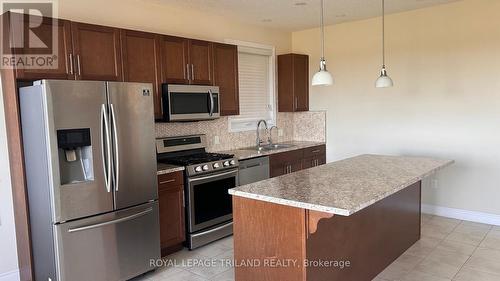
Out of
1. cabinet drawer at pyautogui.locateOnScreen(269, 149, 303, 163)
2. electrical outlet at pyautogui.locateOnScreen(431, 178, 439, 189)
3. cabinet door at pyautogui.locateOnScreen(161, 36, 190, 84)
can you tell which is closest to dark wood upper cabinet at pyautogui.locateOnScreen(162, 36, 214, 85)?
cabinet door at pyautogui.locateOnScreen(161, 36, 190, 84)

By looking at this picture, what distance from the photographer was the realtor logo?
2.68 metres

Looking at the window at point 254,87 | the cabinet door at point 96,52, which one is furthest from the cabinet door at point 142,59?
the window at point 254,87

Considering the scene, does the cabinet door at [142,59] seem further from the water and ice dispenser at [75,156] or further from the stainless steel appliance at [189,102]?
the water and ice dispenser at [75,156]

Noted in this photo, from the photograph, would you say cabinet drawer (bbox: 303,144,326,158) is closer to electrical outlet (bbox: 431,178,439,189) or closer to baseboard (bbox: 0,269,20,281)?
electrical outlet (bbox: 431,178,439,189)

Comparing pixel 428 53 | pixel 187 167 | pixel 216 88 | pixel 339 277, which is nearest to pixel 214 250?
pixel 187 167

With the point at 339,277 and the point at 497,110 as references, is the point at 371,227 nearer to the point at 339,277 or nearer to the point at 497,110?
the point at 339,277

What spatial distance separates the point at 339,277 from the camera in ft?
8.77

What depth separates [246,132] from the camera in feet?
17.2

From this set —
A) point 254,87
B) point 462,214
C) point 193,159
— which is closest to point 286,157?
point 254,87

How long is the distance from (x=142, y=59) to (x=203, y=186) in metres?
1.42

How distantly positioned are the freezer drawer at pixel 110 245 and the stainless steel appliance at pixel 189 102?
3.42 feet

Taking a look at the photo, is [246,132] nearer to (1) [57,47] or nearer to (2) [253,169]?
(2) [253,169]

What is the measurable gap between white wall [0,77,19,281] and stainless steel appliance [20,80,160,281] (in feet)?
1.11

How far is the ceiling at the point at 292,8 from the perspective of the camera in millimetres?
4078
